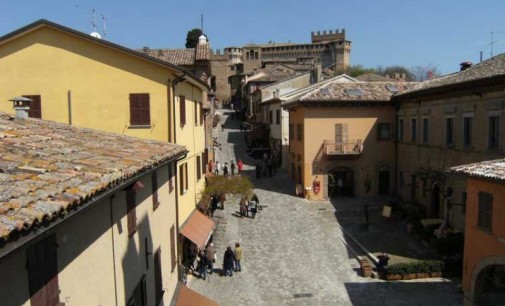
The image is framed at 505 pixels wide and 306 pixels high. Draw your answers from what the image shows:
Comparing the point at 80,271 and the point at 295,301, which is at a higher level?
the point at 80,271

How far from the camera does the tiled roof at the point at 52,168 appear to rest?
4219 millimetres

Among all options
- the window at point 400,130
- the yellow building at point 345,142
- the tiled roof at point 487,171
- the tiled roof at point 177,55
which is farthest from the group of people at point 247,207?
the tiled roof at point 487,171

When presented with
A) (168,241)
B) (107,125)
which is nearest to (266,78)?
(107,125)

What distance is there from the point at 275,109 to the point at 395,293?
29.8 m

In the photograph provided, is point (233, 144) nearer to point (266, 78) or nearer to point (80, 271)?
point (266, 78)

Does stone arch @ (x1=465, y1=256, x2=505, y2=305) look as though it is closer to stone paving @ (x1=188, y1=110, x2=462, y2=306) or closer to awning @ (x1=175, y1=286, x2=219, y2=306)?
stone paving @ (x1=188, y1=110, x2=462, y2=306)

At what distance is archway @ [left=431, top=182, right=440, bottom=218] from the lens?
1077 inches

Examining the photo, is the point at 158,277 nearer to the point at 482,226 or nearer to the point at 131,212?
the point at 131,212

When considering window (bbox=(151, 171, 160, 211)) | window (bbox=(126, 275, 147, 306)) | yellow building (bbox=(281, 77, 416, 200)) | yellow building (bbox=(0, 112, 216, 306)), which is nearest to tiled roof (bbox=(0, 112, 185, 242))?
yellow building (bbox=(0, 112, 216, 306))

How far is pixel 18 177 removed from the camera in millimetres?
4938

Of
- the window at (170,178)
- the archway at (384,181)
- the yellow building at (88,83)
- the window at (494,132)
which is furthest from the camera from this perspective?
the archway at (384,181)

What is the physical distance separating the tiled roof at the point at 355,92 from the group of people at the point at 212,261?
15188mm

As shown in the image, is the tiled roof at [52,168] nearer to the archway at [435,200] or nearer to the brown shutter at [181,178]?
the brown shutter at [181,178]

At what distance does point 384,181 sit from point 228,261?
18.5m
